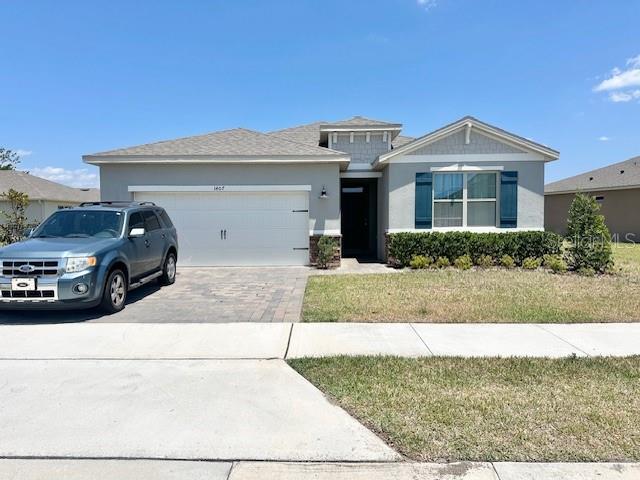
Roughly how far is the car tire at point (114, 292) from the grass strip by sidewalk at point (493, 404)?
3.99 meters

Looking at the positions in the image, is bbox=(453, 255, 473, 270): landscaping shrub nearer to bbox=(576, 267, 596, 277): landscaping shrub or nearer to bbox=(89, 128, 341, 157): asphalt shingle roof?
bbox=(576, 267, 596, 277): landscaping shrub

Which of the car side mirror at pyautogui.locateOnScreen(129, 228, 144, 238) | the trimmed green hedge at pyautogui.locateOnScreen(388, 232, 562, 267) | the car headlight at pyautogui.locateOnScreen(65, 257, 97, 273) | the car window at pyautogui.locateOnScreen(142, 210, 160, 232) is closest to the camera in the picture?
the car headlight at pyautogui.locateOnScreen(65, 257, 97, 273)

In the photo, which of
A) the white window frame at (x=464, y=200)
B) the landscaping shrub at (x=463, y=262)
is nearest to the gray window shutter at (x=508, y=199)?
the white window frame at (x=464, y=200)

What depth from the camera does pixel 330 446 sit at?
3.25m

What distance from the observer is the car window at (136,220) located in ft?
27.6

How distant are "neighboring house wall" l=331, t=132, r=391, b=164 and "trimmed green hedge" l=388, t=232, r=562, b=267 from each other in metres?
3.64

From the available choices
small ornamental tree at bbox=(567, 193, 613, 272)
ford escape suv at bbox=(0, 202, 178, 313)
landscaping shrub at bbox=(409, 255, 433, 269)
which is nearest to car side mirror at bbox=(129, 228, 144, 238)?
ford escape suv at bbox=(0, 202, 178, 313)

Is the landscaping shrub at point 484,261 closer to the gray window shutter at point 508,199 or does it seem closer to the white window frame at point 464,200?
the white window frame at point 464,200

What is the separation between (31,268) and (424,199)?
10.5 m

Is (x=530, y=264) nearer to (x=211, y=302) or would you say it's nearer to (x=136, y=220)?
(x=211, y=302)

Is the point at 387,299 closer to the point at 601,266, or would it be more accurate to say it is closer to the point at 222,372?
the point at 222,372

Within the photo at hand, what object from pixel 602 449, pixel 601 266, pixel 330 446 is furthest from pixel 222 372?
pixel 601 266

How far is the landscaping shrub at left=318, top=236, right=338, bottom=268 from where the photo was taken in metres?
12.4

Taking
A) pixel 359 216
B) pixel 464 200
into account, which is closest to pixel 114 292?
pixel 464 200
